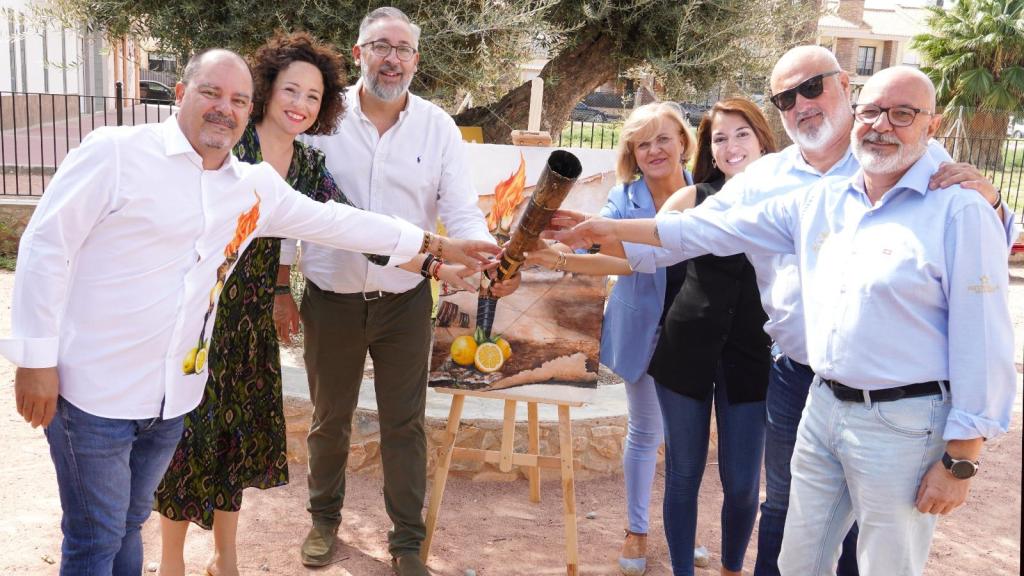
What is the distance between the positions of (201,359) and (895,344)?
194cm

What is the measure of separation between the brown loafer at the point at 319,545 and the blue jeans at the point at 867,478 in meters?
2.08

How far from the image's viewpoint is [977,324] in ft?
7.36

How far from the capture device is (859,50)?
171 ft

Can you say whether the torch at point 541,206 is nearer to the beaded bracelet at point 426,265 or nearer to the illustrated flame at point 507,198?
the beaded bracelet at point 426,265

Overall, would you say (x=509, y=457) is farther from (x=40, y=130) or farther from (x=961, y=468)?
(x=40, y=130)

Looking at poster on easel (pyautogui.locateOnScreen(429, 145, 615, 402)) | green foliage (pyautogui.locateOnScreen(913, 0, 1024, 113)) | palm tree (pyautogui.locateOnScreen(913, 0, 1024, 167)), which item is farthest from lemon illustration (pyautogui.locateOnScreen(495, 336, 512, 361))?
green foliage (pyautogui.locateOnScreen(913, 0, 1024, 113))

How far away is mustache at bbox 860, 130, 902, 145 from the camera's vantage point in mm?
2434

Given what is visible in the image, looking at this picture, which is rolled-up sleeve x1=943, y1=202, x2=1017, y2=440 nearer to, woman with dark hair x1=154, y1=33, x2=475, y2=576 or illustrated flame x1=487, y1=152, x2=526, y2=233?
woman with dark hair x1=154, y1=33, x2=475, y2=576

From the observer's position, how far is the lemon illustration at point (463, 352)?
3938 millimetres

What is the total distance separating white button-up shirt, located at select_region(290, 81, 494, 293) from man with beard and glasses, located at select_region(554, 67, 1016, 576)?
1.56 metres

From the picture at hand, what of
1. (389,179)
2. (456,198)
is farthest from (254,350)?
(456,198)

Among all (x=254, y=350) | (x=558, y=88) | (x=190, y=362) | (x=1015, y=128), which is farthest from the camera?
(x=1015, y=128)

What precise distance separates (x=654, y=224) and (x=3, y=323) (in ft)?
19.7

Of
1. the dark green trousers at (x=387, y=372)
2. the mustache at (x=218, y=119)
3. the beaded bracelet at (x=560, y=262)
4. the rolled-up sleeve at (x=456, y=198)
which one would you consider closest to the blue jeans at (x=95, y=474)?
the mustache at (x=218, y=119)
